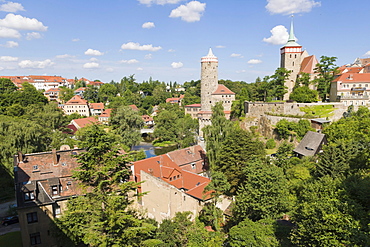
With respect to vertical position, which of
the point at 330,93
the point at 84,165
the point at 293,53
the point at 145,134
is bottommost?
the point at 145,134

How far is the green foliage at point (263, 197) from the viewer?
1775 centimetres

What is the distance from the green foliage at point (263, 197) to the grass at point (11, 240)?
62.9 ft

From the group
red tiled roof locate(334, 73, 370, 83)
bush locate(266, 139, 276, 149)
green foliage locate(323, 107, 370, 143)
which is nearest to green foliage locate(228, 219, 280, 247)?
green foliage locate(323, 107, 370, 143)

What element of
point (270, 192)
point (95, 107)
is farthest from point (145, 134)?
point (270, 192)

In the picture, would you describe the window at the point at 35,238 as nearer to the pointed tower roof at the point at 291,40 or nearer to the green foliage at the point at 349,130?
the green foliage at the point at 349,130

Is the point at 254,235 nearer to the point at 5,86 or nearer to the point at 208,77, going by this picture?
the point at 208,77

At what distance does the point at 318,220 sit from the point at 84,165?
13.2 metres

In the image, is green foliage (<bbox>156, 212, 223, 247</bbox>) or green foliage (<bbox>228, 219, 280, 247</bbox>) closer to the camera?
green foliage (<bbox>228, 219, 280, 247</bbox>)

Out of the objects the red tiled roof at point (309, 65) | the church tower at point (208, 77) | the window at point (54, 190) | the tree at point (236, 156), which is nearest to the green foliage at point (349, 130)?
the tree at point (236, 156)

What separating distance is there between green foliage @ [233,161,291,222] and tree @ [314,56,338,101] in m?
34.4

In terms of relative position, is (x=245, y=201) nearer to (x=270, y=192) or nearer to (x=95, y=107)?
(x=270, y=192)

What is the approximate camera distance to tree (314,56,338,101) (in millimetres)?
45094

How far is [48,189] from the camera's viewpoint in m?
20.2

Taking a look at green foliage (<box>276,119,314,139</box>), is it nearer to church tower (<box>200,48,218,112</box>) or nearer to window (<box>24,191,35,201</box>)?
church tower (<box>200,48,218,112</box>)
